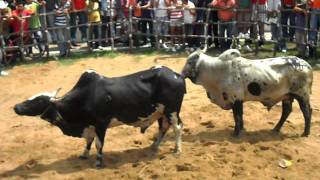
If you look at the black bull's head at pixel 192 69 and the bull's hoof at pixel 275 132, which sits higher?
the black bull's head at pixel 192 69

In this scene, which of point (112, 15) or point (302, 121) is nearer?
point (302, 121)

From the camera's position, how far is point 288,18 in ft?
48.4

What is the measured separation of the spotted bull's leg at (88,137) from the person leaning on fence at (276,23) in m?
7.74

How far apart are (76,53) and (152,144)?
25.5 feet

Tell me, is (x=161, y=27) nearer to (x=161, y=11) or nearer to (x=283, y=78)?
(x=161, y=11)

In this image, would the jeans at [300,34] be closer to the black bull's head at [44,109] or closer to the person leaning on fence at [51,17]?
the person leaning on fence at [51,17]

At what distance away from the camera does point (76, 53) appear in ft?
52.3

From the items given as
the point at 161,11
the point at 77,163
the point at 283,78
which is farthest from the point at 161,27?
the point at 77,163

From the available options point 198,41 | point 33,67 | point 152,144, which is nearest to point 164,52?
point 198,41

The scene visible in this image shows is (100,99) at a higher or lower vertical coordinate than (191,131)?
higher

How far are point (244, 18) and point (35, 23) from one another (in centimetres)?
539

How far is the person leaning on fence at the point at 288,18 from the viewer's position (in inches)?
573

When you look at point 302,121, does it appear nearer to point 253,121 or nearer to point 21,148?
Answer: point 253,121

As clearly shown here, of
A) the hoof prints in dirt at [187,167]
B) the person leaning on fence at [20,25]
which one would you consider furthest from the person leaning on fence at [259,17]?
the hoof prints in dirt at [187,167]
